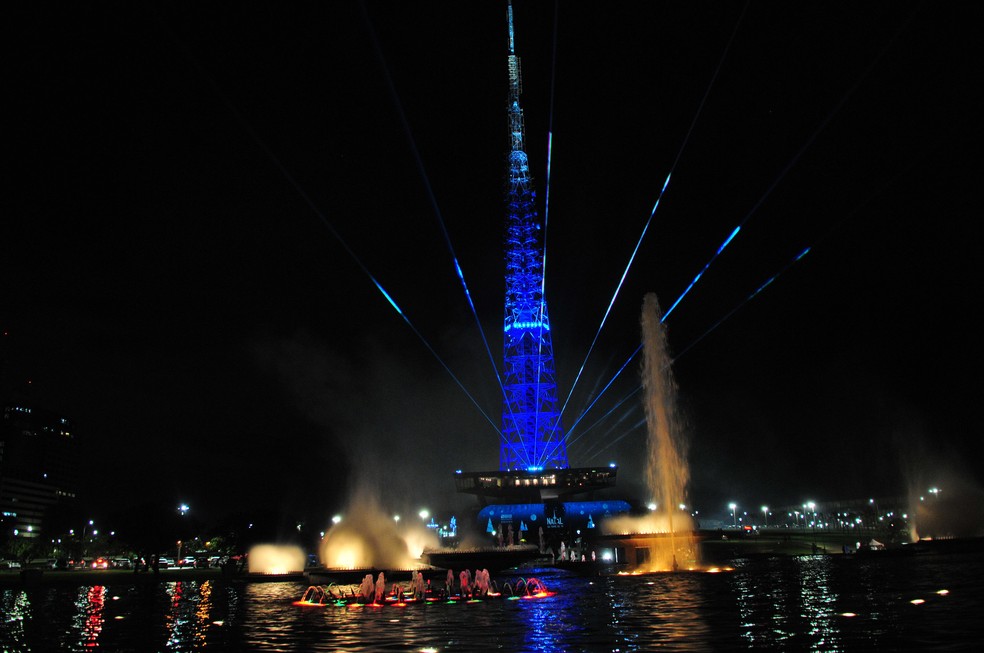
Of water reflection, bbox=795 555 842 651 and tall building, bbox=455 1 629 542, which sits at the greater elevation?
tall building, bbox=455 1 629 542

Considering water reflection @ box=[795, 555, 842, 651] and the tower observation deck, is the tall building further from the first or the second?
water reflection @ box=[795, 555, 842, 651]

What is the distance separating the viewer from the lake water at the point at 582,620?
600 inches

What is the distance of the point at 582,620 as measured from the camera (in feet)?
62.7

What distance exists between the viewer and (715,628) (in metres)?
16.7

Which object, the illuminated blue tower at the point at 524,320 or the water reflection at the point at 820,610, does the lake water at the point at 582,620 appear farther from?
the illuminated blue tower at the point at 524,320

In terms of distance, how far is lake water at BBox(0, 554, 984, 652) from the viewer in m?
15.2

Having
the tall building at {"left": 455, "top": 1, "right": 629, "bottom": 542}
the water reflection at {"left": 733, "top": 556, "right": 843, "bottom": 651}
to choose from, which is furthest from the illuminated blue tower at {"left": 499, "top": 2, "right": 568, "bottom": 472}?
the water reflection at {"left": 733, "top": 556, "right": 843, "bottom": 651}

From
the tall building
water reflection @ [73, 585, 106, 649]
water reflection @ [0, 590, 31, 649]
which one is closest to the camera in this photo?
water reflection @ [73, 585, 106, 649]

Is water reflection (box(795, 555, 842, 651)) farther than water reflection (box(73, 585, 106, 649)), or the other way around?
water reflection (box(73, 585, 106, 649))

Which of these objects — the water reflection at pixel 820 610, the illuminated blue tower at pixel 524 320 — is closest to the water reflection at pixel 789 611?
the water reflection at pixel 820 610

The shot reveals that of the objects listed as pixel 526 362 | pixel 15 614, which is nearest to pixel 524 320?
pixel 526 362

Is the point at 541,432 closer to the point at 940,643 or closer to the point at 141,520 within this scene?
the point at 141,520

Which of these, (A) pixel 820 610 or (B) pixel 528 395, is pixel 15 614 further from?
(B) pixel 528 395

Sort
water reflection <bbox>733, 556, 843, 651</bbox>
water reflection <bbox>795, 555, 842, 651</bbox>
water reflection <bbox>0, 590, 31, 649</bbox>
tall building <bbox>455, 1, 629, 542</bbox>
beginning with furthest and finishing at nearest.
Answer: tall building <bbox>455, 1, 629, 542</bbox>, water reflection <bbox>0, 590, 31, 649</bbox>, water reflection <bbox>733, 556, 843, 651</bbox>, water reflection <bbox>795, 555, 842, 651</bbox>
